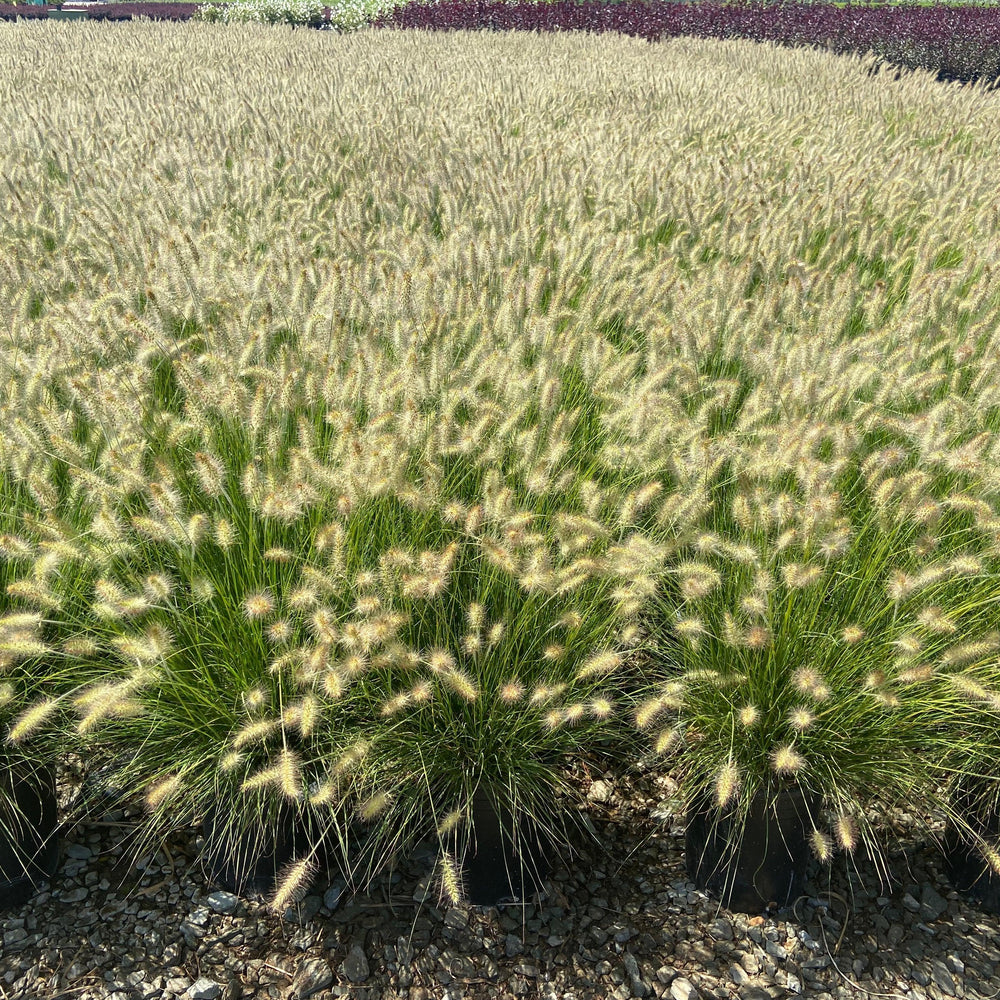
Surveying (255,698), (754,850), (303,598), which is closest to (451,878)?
(255,698)

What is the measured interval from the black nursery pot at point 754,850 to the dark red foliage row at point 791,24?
18377 millimetres

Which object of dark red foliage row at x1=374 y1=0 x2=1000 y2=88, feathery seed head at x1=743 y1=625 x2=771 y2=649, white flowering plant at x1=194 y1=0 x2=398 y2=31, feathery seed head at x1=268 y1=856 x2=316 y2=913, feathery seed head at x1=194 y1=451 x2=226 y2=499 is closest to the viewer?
feathery seed head at x1=268 y1=856 x2=316 y2=913

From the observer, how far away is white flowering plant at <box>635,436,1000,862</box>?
2.05 m

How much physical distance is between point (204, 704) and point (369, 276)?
182cm

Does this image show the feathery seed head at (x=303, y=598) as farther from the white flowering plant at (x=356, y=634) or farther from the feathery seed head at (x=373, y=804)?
the feathery seed head at (x=373, y=804)

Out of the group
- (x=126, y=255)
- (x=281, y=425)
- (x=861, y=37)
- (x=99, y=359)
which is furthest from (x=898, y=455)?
(x=861, y=37)

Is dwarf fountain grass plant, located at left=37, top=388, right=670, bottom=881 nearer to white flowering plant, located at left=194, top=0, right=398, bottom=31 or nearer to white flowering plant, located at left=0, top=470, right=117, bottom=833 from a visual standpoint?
white flowering plant, located at left=0, top=470, right=117, bottom=833

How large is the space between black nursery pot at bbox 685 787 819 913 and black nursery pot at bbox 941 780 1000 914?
41 centimetres

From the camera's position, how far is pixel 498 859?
2211 millimetres

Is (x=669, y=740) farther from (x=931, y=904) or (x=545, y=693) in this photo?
(x=931, y=904)

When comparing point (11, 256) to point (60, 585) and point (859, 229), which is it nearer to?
point (60, 585)

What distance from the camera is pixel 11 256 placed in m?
3.22

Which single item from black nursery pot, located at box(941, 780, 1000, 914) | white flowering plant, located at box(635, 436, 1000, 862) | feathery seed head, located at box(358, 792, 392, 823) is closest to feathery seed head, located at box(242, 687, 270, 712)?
feathery seed head, located at box(358, 792, 392, 823)

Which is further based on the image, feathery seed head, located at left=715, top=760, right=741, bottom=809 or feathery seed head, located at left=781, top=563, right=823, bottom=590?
feathery seed head, located at left=781, top=563, right=823, bottom=590
